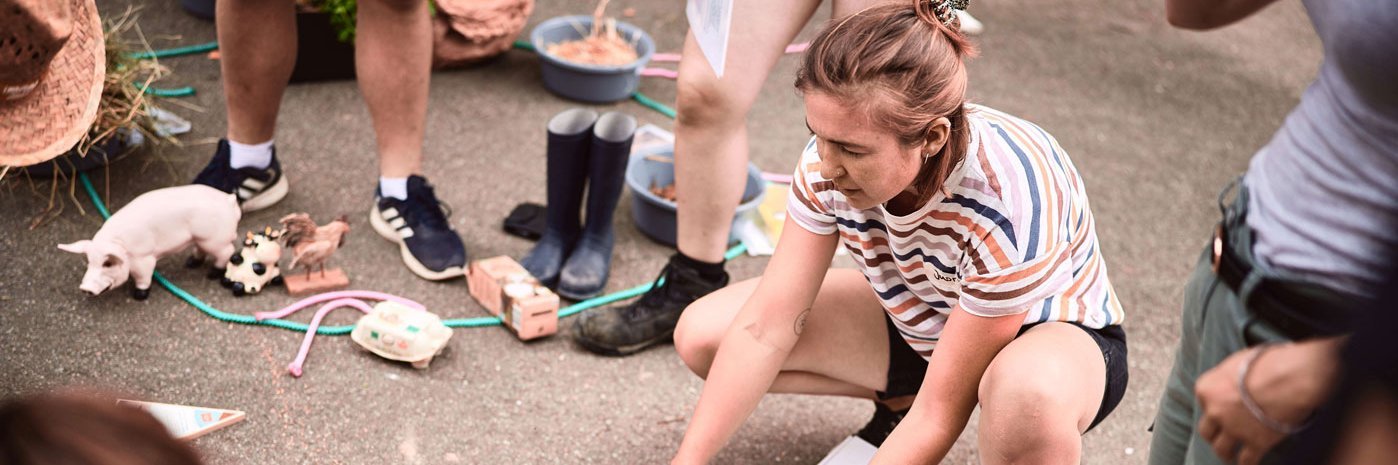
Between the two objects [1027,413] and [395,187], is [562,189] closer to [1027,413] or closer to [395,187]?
[395,187]

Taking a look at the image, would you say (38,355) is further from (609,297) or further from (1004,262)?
(1004,262)

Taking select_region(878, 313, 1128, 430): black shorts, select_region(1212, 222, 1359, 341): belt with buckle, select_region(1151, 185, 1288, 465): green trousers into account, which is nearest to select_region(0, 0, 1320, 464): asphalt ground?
select_region(878, 313, 1128, 430): black shorts

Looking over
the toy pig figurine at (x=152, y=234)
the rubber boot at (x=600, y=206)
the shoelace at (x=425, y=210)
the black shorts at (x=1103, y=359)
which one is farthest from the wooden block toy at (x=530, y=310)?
the black shorts at (x=1103, y=359)

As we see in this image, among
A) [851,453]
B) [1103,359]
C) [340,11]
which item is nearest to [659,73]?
[340,11]

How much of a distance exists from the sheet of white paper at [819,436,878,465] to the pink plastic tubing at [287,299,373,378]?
85cm

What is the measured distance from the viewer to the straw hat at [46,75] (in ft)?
4.85

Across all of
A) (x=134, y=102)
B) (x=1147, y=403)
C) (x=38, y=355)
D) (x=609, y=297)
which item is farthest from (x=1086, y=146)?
(x=38, y=355)

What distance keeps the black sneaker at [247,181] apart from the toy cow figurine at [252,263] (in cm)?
A: 24

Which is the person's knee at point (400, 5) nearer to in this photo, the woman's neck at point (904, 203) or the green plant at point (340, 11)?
the green plant at point (340, 11)

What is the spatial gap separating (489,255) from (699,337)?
2.56 ft

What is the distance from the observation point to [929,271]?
149 cm

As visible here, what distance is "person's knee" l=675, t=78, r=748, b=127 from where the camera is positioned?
1896mm

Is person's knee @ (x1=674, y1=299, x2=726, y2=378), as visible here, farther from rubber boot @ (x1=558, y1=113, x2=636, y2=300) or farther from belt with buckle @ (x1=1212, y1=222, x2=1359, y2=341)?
belt with buckle @ (x1=1212, y1=222, x2=1359, y2=341)

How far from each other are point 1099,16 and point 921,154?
3.43m
